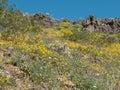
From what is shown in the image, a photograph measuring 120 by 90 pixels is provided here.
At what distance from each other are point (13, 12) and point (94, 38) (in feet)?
24.2

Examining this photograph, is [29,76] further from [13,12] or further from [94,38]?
[94,38]

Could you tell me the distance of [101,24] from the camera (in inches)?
1387

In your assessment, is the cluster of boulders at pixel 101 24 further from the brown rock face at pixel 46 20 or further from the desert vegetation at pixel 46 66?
the desert vegetation at pixel 46 66

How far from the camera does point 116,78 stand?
13.2 m

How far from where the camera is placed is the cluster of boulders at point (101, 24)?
3394cm

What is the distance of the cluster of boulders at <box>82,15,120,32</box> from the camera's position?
33.9 meters

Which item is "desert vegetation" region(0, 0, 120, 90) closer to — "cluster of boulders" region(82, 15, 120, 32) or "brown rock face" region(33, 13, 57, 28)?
"brown rock face" region(33, 13, 57, 28)

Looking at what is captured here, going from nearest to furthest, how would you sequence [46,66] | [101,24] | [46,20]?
[46,66] < [46,20] < [101,24]

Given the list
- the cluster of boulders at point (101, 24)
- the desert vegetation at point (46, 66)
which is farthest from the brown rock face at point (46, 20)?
the desert vegetation at point (46, 66)

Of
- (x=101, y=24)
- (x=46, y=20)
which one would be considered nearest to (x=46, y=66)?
(x=46, y=20)

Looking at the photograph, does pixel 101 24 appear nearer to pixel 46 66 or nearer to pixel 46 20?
pixel 46 20

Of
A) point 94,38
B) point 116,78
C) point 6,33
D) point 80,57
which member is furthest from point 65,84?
point 94,38

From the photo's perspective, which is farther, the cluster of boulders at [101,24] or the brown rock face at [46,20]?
the cluster of boulders at [101,24]

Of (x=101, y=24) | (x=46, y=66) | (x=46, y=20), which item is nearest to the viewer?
(x=46, y=66)
